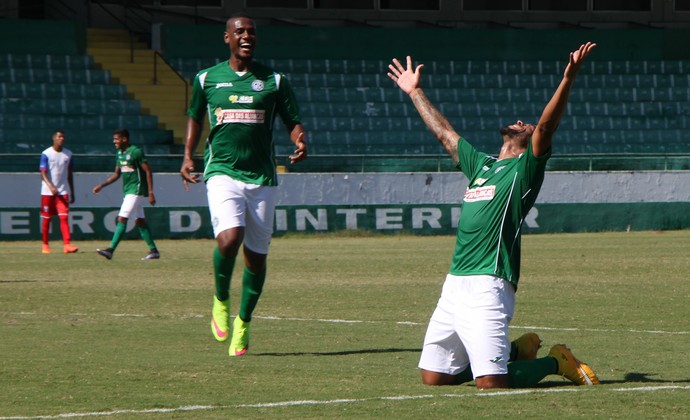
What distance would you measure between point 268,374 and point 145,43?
98.2 ft

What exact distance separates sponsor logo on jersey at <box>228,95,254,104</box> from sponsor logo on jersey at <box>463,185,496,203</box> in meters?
2.24

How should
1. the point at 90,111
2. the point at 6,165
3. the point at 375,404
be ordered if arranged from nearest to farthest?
the point at 375,404 → the point at 6,165 → the point at 90,111

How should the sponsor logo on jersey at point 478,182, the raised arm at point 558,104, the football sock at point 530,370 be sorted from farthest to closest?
1. the sponsor logo on jersey at point 478,182
2. the football sock at point 530,370
3. the raised arm at point 558,104

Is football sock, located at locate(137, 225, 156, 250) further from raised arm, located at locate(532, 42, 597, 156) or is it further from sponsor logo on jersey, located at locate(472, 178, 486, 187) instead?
raised arm, located at locate(532, 42, 597, 156)

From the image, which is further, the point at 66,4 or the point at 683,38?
the point at 683,38

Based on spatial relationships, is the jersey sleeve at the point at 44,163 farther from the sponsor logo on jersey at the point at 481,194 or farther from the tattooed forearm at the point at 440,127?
the sponsor logo on jersey at the point at 481,194

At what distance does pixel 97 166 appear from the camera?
26297mm

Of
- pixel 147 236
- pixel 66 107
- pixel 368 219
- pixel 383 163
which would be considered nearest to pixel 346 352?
pixel 147 236

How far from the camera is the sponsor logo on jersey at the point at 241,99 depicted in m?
9.06

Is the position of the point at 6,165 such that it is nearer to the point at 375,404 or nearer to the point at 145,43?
the point at 145,43

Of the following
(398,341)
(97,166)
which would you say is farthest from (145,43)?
(398,341)

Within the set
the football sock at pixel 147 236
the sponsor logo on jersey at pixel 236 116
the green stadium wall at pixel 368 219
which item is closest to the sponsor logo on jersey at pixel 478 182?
the sponsor logo on jersey at pixel 236 116

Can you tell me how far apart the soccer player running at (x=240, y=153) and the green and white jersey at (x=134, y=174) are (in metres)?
11.5

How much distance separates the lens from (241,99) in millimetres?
9062
